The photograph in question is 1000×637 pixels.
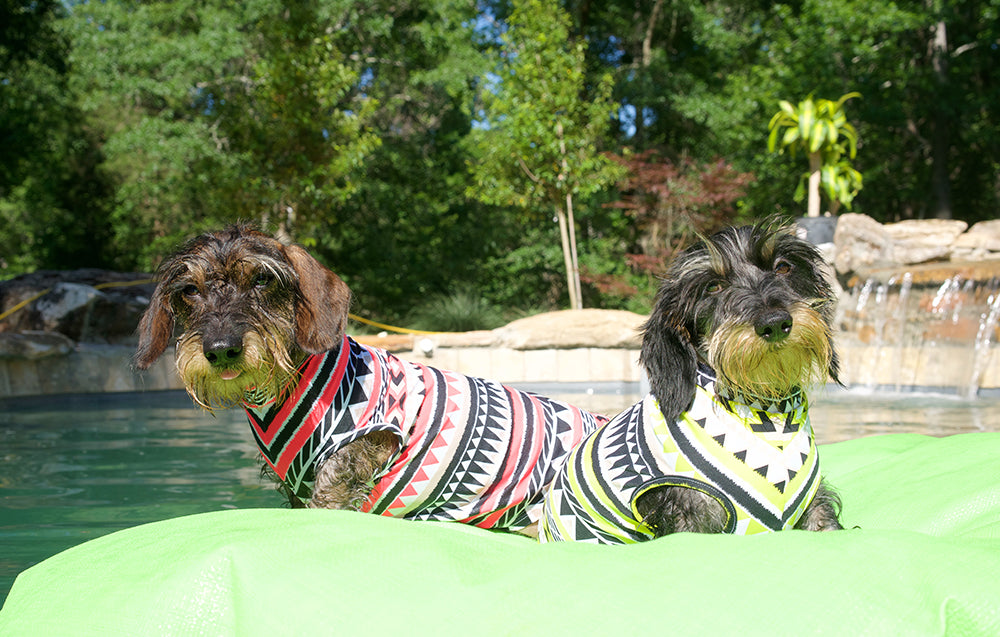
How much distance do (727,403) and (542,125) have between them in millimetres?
14894

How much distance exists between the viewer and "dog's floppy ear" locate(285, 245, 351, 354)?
9.95 ft

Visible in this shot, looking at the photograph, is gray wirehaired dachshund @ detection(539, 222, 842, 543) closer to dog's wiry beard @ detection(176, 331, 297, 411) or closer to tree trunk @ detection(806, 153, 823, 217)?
dog's wiry beard @ detection(176, 331, 297, 411)

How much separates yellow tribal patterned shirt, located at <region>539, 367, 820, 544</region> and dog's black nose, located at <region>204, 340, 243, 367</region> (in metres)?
1.38

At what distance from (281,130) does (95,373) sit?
7.78 m

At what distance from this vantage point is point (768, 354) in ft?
7.66

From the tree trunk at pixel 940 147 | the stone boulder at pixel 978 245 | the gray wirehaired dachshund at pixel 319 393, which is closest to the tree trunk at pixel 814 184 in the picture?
the stone boulder at pixel 978 245

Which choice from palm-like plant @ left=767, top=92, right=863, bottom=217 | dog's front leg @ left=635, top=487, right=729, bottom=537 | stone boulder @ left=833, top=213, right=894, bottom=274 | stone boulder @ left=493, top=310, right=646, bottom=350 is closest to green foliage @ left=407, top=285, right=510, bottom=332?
stone boulder @ left=493, top=310, right=646, bottom=350

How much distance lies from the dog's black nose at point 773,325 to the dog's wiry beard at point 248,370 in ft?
5.66

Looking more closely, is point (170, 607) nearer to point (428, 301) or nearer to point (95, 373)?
point (95, 373)

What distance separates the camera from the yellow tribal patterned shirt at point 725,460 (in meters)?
2.38

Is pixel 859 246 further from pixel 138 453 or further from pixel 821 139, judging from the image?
pixel 138 453

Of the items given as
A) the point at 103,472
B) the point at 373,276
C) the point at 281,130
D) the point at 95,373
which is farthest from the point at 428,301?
the point at 103,472

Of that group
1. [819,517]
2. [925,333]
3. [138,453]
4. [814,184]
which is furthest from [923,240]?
[819,517]

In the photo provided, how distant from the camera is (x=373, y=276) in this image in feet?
69.9
